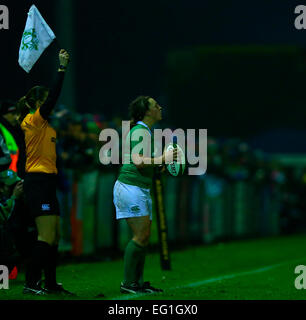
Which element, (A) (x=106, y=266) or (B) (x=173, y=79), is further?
(B) (x=173, y=79)

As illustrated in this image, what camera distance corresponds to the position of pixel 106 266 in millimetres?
14672

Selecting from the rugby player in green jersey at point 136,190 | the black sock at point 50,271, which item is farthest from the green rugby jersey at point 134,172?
the black sock at point 50,271

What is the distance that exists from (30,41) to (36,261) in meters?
2.13

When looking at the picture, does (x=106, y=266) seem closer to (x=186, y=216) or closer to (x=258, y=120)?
(x=186, y=216)

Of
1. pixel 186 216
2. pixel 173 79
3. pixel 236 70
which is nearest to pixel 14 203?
pixel 186 216

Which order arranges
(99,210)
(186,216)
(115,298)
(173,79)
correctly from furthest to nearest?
1. (173,79)
2. (186,216)
3. (99,210)
4. (115,298)

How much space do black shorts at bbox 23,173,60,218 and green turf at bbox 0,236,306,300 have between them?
83 cm

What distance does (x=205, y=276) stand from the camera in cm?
1300

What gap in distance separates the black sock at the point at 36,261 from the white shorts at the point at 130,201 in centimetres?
79

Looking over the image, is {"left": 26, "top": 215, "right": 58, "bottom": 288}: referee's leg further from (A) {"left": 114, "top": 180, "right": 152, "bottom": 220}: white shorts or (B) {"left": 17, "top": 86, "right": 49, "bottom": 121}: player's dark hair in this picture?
(B) {"left": 17, "top": 86, "right": 49, "bottom": 121}: player's dark hair

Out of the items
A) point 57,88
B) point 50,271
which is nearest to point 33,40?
point 57,88

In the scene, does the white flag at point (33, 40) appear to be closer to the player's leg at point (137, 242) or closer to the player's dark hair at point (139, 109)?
the player's dark hair at point (139, 109)

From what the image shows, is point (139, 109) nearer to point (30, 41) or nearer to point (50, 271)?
point (30, 41)

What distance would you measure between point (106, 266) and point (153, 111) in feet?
17.8
